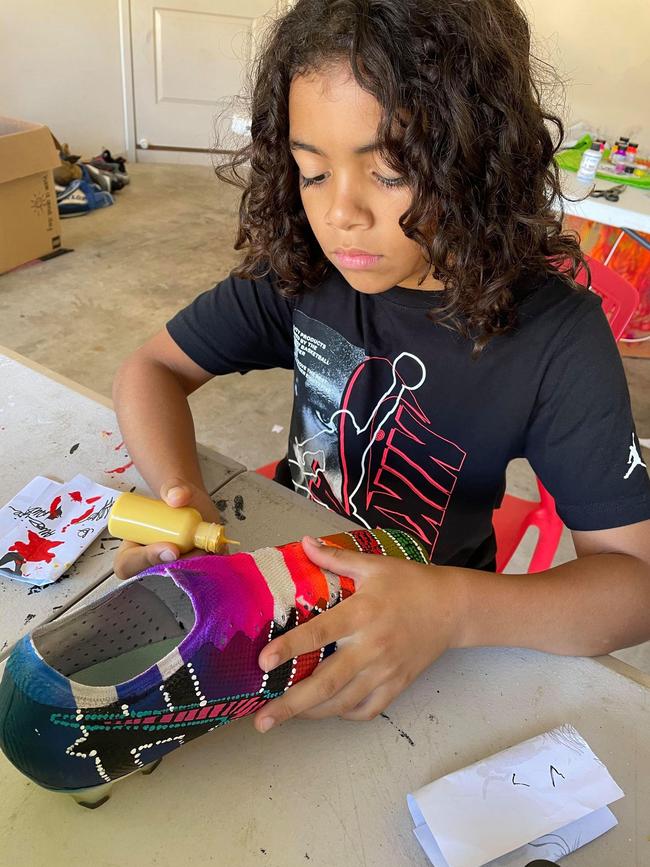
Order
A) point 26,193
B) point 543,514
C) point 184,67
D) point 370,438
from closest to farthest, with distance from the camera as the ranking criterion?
1. point 370,438
2. point 543,514
3. point 26,193
4. point 184,67

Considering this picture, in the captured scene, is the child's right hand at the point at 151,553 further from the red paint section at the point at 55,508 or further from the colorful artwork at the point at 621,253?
the colorful artwork at the point at 621,253

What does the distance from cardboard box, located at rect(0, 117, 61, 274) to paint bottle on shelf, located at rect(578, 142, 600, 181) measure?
1938 millimetres

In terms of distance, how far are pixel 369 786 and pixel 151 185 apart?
3.66 m

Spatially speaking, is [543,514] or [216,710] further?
[543,514]


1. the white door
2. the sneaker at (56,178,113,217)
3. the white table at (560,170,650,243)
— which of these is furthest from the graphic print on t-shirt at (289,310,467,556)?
the white door

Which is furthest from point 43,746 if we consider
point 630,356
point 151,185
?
point 151,185

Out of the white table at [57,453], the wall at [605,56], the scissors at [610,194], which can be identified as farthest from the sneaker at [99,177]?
the white table at [57,453]

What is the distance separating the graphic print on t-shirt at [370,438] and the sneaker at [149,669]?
344mm

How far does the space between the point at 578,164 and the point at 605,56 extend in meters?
1.32

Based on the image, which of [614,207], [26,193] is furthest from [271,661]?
[26,193]

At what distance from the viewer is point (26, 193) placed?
255cm

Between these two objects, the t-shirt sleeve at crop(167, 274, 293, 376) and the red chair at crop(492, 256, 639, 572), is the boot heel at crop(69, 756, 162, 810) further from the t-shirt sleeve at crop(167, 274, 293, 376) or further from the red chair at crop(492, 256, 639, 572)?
the red chair at crop(492, 256, 639, 572)

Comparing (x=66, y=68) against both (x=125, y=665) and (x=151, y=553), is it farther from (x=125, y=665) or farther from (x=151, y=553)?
(x=125, y=665)

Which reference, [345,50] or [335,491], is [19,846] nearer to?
[335,491]
